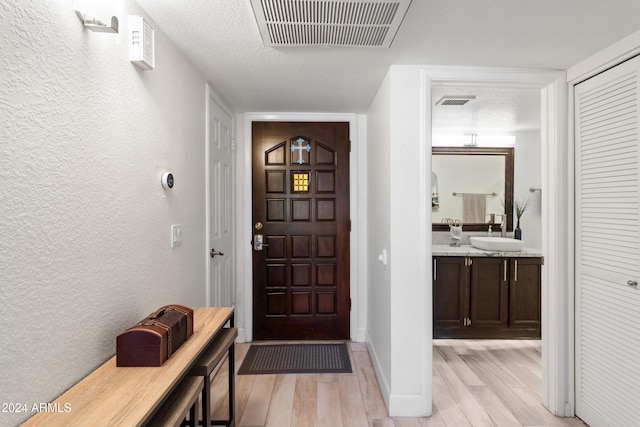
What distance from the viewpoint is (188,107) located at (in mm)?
2109

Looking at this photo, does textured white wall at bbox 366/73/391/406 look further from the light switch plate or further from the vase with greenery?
the vase with greenery

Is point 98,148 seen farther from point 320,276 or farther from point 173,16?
point 320,276

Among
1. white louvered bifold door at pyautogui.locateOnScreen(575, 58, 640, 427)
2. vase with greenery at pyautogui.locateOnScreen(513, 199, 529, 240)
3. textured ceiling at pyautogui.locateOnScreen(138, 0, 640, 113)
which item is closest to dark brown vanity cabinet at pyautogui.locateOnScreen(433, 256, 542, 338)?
vase with greenery at pyautogui.locateOnScreen(513, 199, 529, 240)

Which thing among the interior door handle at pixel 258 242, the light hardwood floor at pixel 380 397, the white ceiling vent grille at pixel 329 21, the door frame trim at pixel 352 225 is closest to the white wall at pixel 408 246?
the light hardwood floor at pixel 380 397

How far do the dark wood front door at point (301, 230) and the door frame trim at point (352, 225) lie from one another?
54 millimetres

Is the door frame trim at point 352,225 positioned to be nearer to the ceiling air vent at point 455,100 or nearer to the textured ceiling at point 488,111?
the ceiling air vent at point 455,100

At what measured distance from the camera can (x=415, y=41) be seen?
1838 millimetres

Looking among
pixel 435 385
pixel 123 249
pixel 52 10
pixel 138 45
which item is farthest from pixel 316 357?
pixel 52 10

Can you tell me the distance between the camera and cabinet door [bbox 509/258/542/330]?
133 inches

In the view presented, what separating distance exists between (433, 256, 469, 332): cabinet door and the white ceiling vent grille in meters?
2.32

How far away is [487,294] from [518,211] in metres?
1.16

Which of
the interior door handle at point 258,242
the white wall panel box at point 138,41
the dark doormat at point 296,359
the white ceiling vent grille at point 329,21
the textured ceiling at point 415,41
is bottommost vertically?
the dark doormat at point 296,359

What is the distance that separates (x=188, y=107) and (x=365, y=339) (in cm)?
257

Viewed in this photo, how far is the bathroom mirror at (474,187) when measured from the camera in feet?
13.1
